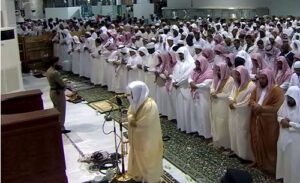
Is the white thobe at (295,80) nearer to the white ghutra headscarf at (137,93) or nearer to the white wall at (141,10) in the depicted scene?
the white ghutra headscarf at (137,93)

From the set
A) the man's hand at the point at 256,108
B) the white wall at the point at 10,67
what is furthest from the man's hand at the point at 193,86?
the white wall at the point at 10,67

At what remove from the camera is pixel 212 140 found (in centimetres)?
643

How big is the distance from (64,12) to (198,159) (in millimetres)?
23437

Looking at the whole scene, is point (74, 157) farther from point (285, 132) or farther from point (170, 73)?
point (285, 132)

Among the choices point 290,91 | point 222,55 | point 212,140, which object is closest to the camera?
point 290,91

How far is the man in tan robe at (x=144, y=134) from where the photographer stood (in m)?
4.45

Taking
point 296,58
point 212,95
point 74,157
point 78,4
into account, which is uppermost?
point 78,4

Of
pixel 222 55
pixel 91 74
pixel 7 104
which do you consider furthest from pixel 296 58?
pixel 91 74

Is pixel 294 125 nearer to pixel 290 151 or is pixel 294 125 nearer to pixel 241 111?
pixel 290 151

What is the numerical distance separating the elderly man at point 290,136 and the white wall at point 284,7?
17.6 m

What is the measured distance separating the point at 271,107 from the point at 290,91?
0.53 m

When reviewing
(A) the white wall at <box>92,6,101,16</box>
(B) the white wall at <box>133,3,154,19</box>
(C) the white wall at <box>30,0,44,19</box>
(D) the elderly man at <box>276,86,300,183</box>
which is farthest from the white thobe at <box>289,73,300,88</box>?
(C) the white wall at <box>30,0,44,19</box>

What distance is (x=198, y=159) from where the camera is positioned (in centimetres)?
579

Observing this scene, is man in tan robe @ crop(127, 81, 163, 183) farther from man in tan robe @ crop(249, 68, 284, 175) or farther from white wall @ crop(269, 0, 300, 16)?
white wall @ crop(269, 0, 300, 16)
